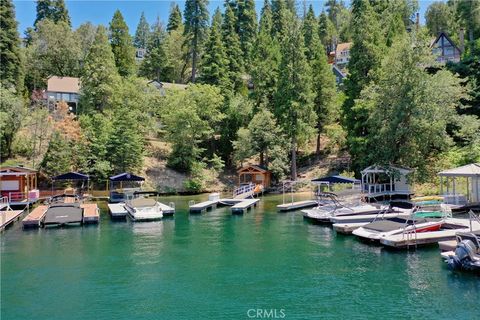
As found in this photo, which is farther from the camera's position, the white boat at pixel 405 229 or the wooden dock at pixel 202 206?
the wooden dock at pixel 202 206

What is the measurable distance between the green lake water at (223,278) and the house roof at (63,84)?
4174cm

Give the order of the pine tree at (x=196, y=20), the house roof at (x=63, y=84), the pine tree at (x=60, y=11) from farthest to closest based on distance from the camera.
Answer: the pine tree at (x=60, y=11) → the pine tree at (x=196, y=20) → the house roof at (x=63, y=84)

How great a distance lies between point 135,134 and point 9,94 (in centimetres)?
1444

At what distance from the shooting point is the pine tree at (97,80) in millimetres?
53969

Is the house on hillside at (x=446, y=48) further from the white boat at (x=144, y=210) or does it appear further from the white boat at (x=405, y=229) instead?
the white boat at (x=144, y=210)

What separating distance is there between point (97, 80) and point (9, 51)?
482 inches

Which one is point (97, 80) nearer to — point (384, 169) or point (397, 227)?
point (384, 169)

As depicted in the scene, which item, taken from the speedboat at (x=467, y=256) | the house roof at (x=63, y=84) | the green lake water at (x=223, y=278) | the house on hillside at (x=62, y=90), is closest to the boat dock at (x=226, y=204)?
the green lake water at (x=223, y=278)

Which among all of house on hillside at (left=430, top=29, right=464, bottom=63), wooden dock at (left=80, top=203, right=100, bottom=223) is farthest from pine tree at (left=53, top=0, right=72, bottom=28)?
house on hillside at (left=430, top=29, right=464, bottom=63)

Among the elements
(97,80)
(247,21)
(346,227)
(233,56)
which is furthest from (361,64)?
(247,21)

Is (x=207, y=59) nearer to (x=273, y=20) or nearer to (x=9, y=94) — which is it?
(x=9, y=94)

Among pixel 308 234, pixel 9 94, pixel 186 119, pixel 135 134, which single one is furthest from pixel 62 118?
pixel 308 234

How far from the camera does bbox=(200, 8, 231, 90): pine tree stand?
5750 centimetres

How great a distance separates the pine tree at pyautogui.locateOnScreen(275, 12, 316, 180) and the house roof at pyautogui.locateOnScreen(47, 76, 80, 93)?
103 ft
